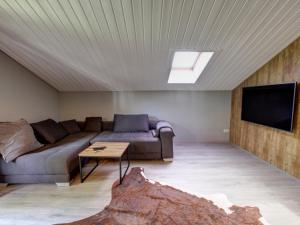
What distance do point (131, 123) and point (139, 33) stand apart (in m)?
2.22

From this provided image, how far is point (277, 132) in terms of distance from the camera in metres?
2.90

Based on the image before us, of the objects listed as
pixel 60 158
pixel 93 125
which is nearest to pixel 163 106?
pixel 93 125

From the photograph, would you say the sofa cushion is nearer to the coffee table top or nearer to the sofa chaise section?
the sofa chaise section

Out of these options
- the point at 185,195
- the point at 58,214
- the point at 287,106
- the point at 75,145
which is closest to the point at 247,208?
the point at 185,195

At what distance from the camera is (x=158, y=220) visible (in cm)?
169

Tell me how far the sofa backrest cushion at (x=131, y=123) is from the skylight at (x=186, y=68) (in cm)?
109

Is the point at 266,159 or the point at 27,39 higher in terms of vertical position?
the point at 27,39

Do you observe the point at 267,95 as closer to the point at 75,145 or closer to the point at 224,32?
the point at 224,32

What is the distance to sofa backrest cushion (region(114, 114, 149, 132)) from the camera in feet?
13.1

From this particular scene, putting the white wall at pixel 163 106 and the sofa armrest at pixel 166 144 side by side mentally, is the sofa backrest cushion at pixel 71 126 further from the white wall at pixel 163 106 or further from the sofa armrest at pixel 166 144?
the sofa armrest at pixel 166 144

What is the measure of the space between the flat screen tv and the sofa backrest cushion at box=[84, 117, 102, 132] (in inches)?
129

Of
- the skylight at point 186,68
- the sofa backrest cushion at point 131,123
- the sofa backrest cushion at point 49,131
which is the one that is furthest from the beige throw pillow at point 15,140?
the skylight at point 186,68

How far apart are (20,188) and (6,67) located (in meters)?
1.92

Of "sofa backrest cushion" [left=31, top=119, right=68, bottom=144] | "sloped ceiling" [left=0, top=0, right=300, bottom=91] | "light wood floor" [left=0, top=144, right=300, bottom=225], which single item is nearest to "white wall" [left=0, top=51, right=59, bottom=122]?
"sloped ceiling" [left=0, top=0, right=300, bottom=91]
